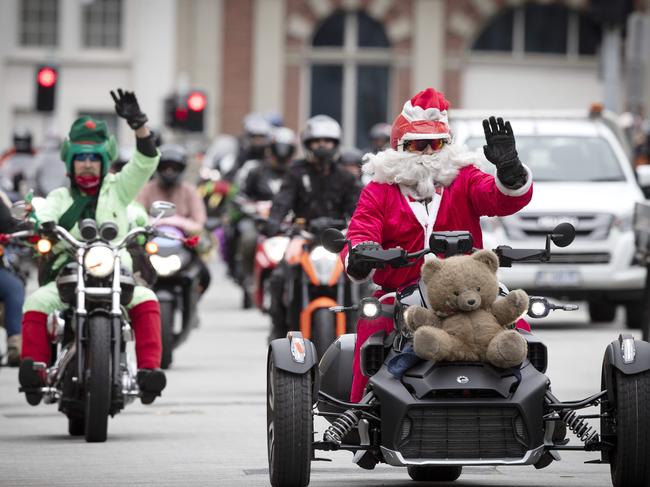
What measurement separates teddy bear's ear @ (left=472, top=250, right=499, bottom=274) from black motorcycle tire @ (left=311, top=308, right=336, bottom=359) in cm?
605

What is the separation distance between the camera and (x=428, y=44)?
1962 inches

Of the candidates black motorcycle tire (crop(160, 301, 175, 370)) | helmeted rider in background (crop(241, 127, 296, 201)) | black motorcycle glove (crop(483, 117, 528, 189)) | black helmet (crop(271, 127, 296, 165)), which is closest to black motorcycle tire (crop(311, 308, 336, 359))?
black motorcycle tire (crop(160, 301, 175, 370))

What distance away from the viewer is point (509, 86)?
49.7 meters

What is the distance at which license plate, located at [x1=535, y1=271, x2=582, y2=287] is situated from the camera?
19141 mm

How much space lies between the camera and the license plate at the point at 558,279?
19.1 meters

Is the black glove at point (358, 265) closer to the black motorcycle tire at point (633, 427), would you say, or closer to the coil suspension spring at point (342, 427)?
the coil suspension spring at point (342, 427)

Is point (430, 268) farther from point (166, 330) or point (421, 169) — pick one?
point (166, 330)

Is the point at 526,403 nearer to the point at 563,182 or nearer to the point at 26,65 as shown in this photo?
the point at 563,182

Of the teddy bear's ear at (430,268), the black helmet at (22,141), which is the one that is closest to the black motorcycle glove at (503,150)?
the teddy bear's ear at (430,268)

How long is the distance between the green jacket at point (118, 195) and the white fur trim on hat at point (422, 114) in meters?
3.06

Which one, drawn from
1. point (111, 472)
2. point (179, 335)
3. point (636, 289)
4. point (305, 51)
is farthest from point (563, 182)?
point (305, 51)

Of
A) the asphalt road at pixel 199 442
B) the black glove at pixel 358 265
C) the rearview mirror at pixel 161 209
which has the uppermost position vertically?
the rearview mirror at pixel 161 209

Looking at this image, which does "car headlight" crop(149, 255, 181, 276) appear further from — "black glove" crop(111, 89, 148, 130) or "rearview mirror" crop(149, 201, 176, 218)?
"rearview mirror" crop(149, 201, 176, 218)

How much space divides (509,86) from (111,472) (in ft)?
134
